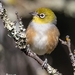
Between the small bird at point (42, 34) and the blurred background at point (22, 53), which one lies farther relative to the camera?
the blurred background at point (22, 53)

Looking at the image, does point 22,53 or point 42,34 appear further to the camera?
point 22,53

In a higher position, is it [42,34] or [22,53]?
[42,34]

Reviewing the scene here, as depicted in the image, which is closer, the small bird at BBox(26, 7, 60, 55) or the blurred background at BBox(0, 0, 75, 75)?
the small bird at BBox(26, 7, 60, 55)

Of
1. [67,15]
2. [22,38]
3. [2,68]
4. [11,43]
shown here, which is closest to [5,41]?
[11,43]

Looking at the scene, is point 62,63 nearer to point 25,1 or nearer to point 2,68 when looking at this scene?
point 25,1
